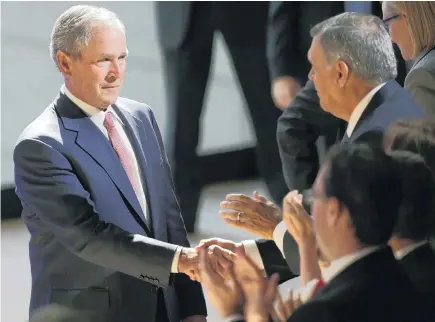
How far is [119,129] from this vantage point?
273cm

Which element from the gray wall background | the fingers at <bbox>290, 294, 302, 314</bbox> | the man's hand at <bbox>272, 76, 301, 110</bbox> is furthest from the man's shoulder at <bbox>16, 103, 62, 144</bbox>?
the gray wall background

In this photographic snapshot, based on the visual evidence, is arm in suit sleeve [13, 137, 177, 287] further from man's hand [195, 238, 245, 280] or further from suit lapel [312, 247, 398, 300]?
suit lapel [312, 247, 398, 300]

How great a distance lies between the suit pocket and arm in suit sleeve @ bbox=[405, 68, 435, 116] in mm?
919

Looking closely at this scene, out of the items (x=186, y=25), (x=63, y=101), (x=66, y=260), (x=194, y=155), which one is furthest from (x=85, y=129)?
(x=194, y=155)

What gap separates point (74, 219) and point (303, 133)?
2.95 ft

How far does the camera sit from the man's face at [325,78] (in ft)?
8.30

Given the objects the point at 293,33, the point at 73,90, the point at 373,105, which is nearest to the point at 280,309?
the point at 373,105

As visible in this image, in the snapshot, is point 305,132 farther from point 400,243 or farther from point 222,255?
point 400,243

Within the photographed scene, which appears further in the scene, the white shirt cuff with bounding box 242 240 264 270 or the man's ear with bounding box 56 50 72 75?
the white shirt cuff with bounding box 242 240 264 270

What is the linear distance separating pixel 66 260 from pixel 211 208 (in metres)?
1.87

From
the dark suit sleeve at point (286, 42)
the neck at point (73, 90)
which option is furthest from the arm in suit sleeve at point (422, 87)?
the dark suit sleeve at point (286, 42)

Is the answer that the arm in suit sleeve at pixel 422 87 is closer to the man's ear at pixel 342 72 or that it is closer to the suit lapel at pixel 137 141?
the man's ear at pixel 342 72

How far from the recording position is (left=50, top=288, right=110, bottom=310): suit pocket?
276 cm

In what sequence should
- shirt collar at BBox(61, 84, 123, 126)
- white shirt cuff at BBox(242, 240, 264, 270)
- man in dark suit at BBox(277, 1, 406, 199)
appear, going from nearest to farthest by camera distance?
shirt collar at BBox(61, 84, 123, 126) → white shirt cuff at BBox(242, 240, 264, 270) → man in dark suit at BBox(277, 1, 406, 199)
